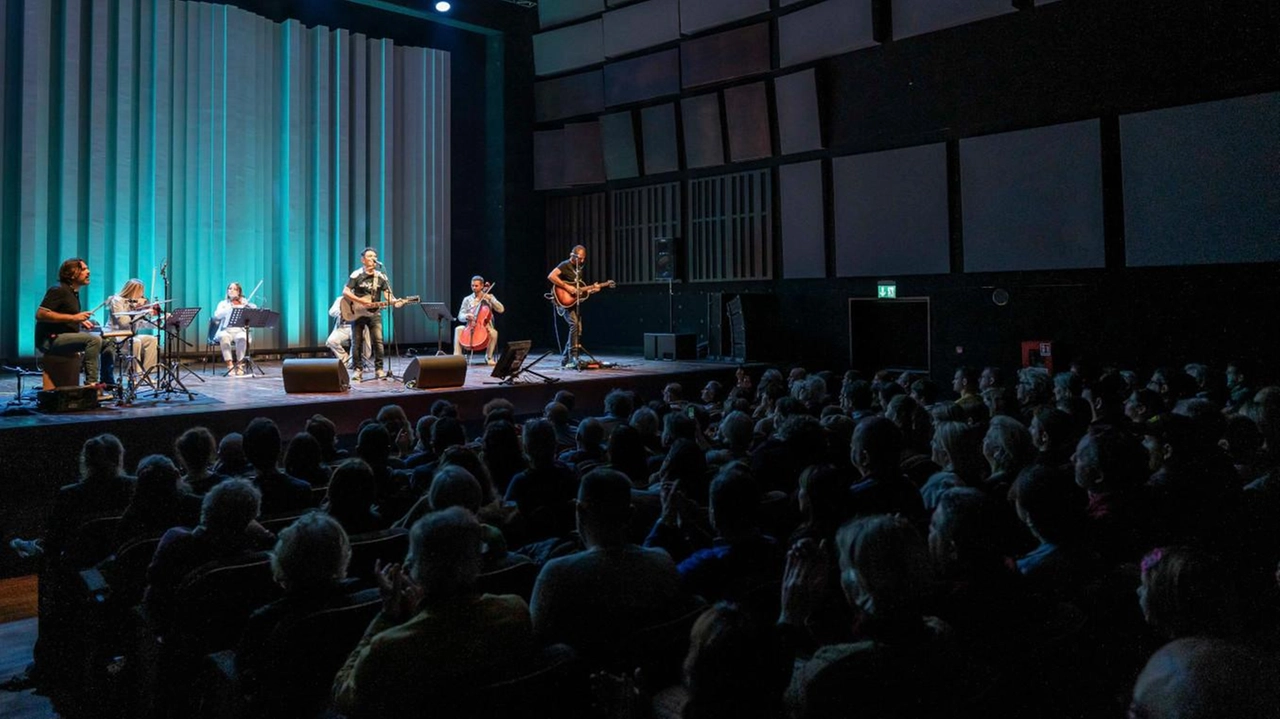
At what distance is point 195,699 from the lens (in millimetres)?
2867

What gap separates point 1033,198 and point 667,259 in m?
5.65

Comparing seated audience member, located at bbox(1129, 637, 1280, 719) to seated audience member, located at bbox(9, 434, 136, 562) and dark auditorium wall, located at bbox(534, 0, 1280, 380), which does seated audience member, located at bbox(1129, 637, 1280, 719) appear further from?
dark auditorium wall, located at bbox(534, 0, 1280, 380)

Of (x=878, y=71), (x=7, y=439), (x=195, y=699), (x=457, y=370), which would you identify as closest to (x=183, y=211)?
(x=457, y=370)

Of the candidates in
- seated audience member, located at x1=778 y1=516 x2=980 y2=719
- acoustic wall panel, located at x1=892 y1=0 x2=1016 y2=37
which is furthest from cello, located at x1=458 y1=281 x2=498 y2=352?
seated audience member, located at x1=778 y1=516 x2=980 y2=719

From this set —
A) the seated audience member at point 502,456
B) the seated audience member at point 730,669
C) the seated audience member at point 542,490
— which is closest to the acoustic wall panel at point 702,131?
the seated audience member at point 502,456

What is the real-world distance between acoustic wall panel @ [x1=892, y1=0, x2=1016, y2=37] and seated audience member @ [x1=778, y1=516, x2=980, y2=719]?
10496mm

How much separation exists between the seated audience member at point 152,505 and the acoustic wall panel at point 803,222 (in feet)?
34.5

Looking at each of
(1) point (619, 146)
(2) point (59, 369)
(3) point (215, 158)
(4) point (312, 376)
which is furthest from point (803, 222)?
(2) point (59, 369)

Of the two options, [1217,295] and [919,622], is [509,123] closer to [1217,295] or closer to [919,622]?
[1217,295]

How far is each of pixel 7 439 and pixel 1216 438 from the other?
7.10 metres

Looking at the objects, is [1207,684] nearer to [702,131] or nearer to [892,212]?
[892,212]

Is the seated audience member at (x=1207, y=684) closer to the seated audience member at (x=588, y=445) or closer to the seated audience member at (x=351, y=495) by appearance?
the seated audience member at (x=351, y=495)

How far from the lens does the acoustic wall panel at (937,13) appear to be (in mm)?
10724

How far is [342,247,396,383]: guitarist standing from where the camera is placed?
9.68 meters
